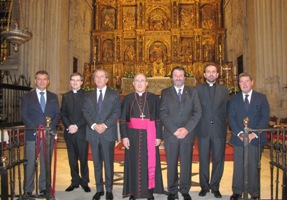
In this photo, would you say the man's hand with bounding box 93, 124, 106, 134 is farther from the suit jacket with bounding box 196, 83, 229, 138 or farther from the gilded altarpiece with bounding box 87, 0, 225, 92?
the gilded altarpiece with bounding box 87, 0, 225, 92

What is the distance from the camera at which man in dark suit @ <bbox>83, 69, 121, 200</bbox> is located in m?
4.57

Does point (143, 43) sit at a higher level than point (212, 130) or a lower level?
higher

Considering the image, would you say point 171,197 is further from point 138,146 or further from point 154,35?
point 154,35

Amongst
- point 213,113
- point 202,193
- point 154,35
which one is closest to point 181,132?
point 213,113

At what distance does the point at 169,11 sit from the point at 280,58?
29.7 feet

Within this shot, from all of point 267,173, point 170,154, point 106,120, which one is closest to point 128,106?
point 106,120

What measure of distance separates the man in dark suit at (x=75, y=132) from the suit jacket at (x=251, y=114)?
7.87ft

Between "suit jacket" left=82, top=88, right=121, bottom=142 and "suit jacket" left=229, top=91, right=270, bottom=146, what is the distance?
173cm

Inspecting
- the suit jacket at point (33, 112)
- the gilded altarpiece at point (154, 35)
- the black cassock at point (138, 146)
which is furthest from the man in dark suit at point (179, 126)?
the gilded altarpiece at point (154, 35)

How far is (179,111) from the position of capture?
15.1 ft

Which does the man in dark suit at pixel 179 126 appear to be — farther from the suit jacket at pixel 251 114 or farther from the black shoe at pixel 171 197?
the suit jacket at pixel 251 114

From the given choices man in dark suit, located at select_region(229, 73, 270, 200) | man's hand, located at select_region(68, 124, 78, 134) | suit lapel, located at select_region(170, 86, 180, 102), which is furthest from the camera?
man's hand, located at select_region(68, 124, 78, 134)

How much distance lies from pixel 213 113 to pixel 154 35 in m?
14.5

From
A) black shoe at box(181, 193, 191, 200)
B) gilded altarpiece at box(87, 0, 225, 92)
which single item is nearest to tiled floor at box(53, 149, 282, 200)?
black shoe at box(181, 193, 191, 200)
